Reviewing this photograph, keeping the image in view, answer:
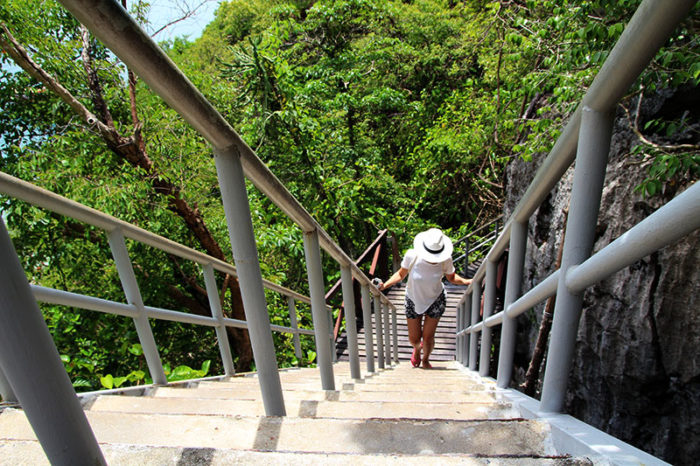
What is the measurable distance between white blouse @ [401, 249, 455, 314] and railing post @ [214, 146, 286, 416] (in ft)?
8.88

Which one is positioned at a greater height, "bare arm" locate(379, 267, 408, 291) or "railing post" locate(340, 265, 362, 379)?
"bare arm" locate(379, 267, 408, 291)

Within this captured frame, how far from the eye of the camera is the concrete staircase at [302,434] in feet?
2.69

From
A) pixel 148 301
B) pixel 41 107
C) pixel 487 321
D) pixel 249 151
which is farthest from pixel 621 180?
pixel 41 107

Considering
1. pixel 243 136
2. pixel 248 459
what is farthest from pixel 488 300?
pixel 243 136

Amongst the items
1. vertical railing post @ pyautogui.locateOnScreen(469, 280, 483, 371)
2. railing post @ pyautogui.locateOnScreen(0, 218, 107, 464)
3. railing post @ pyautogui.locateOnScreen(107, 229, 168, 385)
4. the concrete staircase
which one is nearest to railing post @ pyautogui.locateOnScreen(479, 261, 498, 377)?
the concrete staircase

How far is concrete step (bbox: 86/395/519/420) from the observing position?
153 centimetres

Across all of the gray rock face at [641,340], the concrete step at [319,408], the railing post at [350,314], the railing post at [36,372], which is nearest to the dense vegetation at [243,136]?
the gray rock face at [641,340]

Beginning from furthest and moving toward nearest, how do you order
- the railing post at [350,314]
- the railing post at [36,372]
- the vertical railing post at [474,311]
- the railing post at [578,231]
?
the vertical railing post at [474,311]
the railing post at [350,314]
the railing post at [578,231]
the railing post at [36,372]

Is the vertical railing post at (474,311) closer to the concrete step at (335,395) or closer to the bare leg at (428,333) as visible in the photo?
the bare leg at (428,333)

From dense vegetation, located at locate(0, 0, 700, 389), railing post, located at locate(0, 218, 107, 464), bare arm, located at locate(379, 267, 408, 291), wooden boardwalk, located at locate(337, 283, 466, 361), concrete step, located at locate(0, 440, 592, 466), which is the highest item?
dense vegetation, located at locate(0, 0, 700, 389)

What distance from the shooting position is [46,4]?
15.6 feet

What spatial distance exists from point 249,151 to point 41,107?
5957 mm

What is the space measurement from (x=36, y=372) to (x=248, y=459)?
1.54 feet

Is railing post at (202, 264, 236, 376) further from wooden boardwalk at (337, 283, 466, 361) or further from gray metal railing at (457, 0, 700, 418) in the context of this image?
wooden boardwalk at (337, 283, 466, 361)
